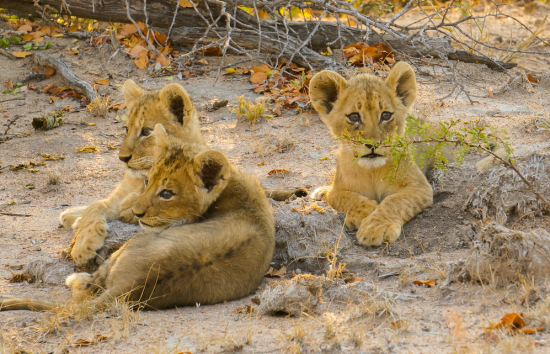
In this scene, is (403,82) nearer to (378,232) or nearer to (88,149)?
(378,232)

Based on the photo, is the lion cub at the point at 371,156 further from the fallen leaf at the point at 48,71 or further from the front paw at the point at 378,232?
the fallen leaf at the point at 48,71

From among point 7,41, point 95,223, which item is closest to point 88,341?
point 95,223

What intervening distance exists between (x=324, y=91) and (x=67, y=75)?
531 centimetres

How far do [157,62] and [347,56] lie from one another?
10.1ft

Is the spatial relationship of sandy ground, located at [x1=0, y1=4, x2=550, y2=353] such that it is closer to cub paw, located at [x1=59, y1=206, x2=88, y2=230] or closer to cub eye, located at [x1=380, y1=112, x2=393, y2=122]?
cub paw, located at [x1=59, y1=206, x2=88, y2=230]

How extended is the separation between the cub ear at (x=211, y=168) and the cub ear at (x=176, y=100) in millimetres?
1227

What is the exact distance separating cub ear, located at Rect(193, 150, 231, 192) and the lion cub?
119cm

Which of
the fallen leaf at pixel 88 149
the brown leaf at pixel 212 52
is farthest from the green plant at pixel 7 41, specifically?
the fallen leaf at pixel 88 149

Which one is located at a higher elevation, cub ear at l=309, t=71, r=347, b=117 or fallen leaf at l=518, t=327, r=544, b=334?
cub ear at l=309, t=71, r=347, b=117

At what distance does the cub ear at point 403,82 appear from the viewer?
545 centimetres

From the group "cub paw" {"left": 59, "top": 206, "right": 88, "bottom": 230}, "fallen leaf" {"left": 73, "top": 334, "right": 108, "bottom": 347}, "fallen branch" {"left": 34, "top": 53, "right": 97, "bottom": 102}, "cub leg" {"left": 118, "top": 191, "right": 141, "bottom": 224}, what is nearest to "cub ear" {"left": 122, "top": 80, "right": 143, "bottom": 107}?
"cub leg" {"left": 118, "top": 191, "right": 141, "bottom": 224}

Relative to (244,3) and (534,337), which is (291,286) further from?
(244,3)

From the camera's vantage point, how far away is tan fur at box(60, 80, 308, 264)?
5.25 metres

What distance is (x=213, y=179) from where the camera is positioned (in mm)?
4492
